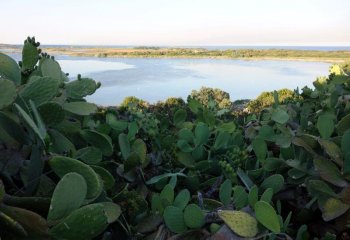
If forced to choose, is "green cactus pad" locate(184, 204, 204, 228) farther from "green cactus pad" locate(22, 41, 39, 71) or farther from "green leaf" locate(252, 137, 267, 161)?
"green cactus pad" locate(22, 41, 39, 71)

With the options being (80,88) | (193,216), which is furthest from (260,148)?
(80,88)

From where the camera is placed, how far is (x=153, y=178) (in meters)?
1.05

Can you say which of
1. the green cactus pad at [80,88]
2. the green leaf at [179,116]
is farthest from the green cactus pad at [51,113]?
the green leaf at [179,116]

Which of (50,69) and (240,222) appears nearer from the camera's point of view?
(240,222)

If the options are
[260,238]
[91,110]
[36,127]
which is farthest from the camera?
[91,110]

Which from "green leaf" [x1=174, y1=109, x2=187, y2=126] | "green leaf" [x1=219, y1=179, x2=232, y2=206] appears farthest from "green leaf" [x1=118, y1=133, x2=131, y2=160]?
"green leaf" [x1=174, y1=109, x2=187, y2=126]

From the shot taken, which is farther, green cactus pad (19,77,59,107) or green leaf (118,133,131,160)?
green leaf (118,133,131,160)

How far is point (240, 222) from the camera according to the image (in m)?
0.74

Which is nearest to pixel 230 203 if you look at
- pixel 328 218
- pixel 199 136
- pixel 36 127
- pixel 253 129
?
pixel 328 218

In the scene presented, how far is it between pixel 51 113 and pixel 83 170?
176 mm

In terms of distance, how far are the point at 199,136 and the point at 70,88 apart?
15.3 inches

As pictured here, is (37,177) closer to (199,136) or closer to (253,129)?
(199,136)

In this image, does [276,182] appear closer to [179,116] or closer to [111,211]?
[111,211]

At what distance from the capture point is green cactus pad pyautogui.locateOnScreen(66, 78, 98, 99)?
103 cm
